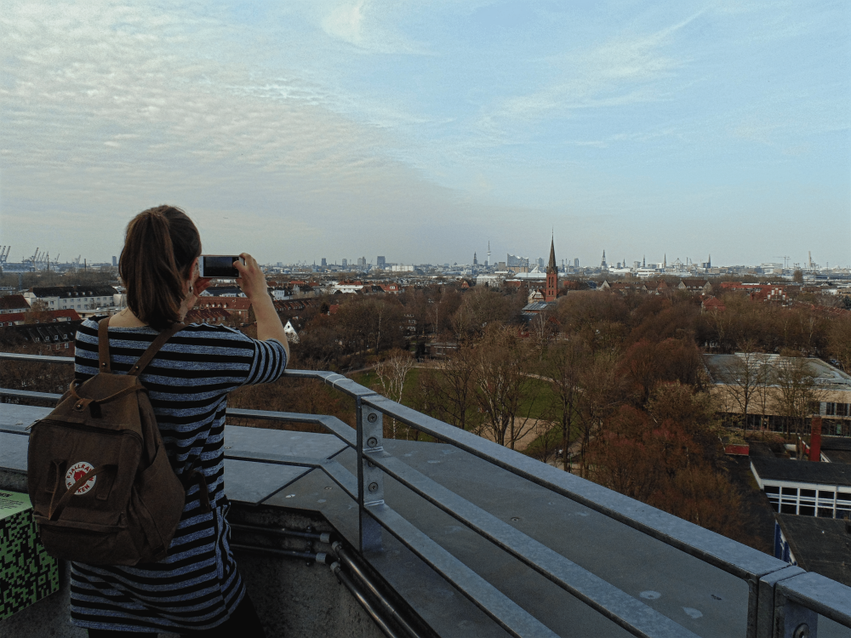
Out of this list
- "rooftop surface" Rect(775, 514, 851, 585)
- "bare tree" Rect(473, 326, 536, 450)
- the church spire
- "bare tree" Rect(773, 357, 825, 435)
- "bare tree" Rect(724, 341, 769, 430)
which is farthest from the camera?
the church spire

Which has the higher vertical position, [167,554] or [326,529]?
[167,554]

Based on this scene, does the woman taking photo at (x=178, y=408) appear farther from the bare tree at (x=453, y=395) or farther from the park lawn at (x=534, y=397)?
the park lawn at (x=534, y=397)

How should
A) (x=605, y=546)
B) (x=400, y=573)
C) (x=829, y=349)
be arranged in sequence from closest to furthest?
1. (x=400, y=573)
2. (x=605, y=546)
3. (x=829, y=349)

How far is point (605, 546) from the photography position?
181 centimetres

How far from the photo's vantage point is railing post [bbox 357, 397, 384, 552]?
5.54 ft

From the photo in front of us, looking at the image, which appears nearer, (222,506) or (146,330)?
(146,330)

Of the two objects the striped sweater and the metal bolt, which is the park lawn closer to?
the striped sweater

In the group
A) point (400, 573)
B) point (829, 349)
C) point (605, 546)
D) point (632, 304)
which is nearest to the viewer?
point (400, 573)

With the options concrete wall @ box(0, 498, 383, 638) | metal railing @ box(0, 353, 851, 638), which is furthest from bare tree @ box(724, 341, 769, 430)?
metal railing @ box(0, 353, 851, 638)

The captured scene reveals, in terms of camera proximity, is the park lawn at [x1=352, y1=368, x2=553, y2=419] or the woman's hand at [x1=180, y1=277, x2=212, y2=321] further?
the park lawn at [x1=352, y1=368, x2=553, y2=419]

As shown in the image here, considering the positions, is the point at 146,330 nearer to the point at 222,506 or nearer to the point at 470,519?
the point at 222,506

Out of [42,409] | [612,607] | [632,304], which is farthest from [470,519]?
[632,304]

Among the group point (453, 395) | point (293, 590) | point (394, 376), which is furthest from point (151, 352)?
point (394, 376)

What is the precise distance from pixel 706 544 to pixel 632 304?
2288 inches
